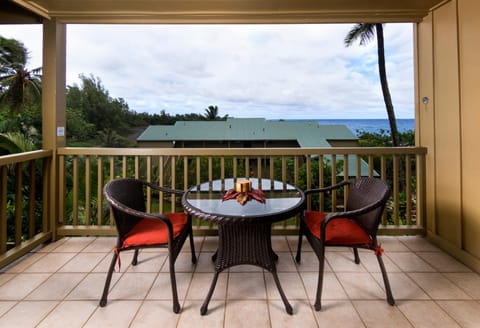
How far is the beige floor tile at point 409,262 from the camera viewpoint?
7.09 ft

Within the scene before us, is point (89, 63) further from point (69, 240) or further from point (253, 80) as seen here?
point (69, 240)

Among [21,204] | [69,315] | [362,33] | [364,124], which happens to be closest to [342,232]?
[69,315]

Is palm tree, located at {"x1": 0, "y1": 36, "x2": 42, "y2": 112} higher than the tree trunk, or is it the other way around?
the tree trunk

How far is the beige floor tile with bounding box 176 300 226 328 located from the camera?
4.93 feet

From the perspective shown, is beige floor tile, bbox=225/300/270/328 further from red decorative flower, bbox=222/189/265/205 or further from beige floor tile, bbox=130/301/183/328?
red decorative flower, bbox=222/189/265/205

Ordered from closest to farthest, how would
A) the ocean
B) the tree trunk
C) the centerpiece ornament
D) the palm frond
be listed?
the centerpiece ornament, the ocean, the palm frond, the tree trunk

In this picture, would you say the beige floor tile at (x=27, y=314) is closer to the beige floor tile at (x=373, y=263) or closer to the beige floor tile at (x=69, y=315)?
the beige floor tile at (x=69, y=315)

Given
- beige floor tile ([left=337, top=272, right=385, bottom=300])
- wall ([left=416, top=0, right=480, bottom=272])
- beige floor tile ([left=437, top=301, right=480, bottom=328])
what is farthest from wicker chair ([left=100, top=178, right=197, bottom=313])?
wall ([left=416, top=0, right=480, bottom=272])

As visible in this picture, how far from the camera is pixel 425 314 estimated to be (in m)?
1.58

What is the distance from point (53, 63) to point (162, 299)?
8.57ft

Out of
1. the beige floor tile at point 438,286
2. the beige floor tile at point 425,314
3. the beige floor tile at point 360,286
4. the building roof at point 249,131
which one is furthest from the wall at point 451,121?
the building roof at point 249,131

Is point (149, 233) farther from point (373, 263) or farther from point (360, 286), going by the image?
point (373, 263)

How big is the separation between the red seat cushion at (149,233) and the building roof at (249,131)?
1599 millimetres

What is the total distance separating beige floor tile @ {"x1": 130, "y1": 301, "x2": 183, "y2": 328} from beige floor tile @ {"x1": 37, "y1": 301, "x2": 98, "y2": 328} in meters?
0.32
